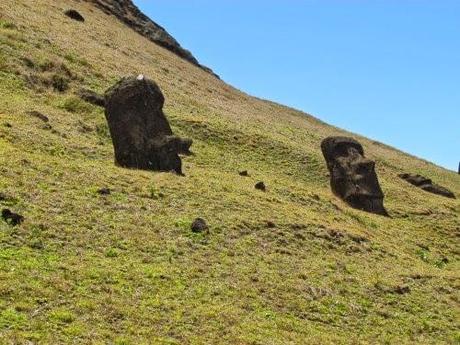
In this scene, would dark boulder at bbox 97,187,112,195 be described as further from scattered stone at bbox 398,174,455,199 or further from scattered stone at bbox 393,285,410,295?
scattered stone at bbox 398,174,455,199

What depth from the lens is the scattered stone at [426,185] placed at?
66812mm

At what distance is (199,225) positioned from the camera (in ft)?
94.2

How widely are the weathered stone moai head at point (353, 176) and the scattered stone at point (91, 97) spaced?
20.6 m

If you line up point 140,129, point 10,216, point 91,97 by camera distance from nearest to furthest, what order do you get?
point 10,216 < point 140,129 < point 91,97

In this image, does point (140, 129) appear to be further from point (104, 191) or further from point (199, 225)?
point (199, 225)

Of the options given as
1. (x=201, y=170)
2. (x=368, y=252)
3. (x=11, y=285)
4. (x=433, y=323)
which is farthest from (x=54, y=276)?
(x=201, y=170)

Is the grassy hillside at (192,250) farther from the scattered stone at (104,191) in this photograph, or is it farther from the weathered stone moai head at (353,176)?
the weathered stone moai head at (353,176)

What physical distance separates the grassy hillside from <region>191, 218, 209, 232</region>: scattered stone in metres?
0.40

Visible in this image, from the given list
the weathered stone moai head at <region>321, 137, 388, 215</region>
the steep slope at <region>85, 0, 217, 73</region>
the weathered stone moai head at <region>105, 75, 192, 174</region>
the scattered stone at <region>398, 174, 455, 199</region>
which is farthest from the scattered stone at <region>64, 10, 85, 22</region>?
the scattered stone at <region>398, 174, 455, 199</region>

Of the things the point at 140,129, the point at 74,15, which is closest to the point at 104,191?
the point at 140,129

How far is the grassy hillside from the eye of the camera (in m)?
19.8

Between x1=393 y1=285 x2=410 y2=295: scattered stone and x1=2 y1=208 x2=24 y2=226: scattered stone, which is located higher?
x1=393 y1=285 x2=410 y2=295: scattered stone

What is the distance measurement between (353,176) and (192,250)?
87.5 feet

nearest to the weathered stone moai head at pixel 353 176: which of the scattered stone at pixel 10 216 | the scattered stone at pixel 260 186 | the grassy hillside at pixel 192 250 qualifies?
the grassy hillside at pixel 192 250
